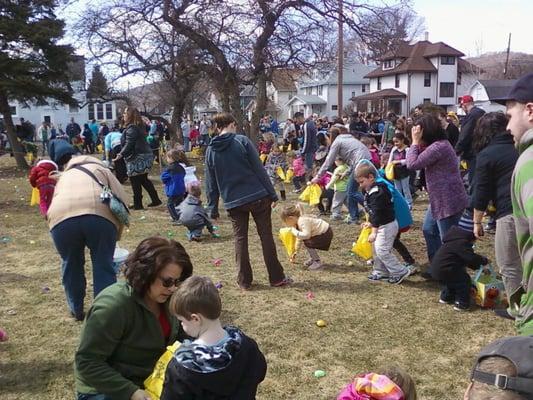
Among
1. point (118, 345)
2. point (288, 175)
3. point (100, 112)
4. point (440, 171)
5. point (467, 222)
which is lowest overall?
point (288, 175)

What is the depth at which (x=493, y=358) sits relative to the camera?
1413 mm

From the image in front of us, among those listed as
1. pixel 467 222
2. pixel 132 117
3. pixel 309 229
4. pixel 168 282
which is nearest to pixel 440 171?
pixel 467 222

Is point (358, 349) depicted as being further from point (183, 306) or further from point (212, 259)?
point (212, 259)

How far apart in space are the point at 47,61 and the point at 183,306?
19748 mm

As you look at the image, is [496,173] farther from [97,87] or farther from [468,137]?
[97,87]

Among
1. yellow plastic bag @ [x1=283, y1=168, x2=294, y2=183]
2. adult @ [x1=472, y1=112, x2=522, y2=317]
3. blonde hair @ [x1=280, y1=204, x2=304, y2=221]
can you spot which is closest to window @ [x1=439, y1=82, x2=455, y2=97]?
yellow plastic bag @ [x1=283, y1=168, x2=294, y2=183]

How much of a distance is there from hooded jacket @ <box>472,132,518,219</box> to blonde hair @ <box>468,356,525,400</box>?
115 inches

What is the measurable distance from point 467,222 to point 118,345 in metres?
3.66

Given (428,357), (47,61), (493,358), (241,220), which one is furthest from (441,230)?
(47,61)

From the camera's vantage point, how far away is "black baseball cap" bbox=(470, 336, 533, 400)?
1.34 metres

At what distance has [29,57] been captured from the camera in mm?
19109

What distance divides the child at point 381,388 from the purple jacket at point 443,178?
3.19 metres

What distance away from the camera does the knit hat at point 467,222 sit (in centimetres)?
494

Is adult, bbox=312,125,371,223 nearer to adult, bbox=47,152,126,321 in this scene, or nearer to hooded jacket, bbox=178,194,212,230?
hooded jacket, bbox=178,194,212,230
